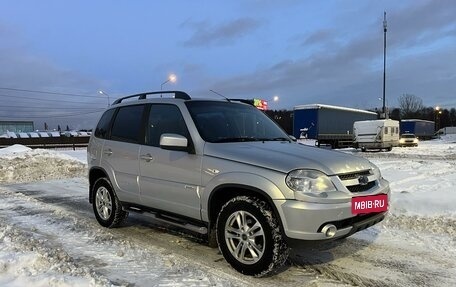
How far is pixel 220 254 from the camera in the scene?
5465 millimetres

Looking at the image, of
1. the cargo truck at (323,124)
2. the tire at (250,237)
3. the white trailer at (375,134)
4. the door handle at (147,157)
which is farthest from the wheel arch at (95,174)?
the cargo truck at (323,124)

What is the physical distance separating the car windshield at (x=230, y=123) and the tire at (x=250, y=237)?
3.16 ft

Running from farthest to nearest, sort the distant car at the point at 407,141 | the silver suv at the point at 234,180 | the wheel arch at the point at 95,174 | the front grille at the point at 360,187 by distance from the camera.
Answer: the distant car at the point at 407,141, the wheel arch at the point at 95,174, the front grille at the point at 360,187, the silver suv at the point at 234,180

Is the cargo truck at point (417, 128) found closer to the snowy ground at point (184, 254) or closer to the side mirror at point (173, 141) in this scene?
the snowy ground at point (184, 254)

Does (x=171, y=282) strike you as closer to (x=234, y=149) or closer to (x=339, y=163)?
(x=234, y=149)

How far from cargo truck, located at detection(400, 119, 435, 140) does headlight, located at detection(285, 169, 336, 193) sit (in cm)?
6998

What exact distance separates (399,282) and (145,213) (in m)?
3.35

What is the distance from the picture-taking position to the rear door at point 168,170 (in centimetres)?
531

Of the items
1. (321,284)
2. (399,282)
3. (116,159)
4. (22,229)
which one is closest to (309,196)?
(321,284)

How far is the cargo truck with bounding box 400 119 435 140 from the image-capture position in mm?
70688

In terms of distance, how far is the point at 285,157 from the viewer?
4.70 metres

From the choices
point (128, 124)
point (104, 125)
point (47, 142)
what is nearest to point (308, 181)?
point (128, 124)

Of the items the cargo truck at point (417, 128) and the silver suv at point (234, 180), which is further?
the cargo truck at point (417, 128)

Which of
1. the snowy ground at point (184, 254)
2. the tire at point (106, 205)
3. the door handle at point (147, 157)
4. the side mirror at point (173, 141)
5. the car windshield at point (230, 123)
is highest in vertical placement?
the car windshield at point (230, 123)
